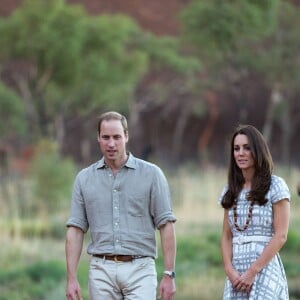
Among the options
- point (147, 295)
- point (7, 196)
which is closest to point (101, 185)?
point (147, 295)

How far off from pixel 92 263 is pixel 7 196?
13.0 m

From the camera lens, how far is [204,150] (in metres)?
36.0

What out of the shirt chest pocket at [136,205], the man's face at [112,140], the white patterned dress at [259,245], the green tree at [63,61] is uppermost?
the green tree at [63,61]

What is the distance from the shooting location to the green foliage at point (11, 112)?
24797mm

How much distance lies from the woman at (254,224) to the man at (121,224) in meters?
0.28

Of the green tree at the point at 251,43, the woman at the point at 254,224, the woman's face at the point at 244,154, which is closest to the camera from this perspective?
the woman at the point at 254,224

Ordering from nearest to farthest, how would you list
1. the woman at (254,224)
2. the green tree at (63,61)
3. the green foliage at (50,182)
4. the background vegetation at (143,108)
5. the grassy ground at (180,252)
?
Answer: 1. the woman at (254,224)
2. the grassy ground at (180,252)
3. the background vegetation at (143,108)
4. the green foliage at (50,182)
5. the green tree at (63,61)

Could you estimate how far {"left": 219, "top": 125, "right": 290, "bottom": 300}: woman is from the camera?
4941mm

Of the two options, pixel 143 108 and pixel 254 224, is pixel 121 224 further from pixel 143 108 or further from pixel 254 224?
pixel 143 108

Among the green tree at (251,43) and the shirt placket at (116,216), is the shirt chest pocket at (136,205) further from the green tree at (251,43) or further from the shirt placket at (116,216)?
the green tree at (251,43)

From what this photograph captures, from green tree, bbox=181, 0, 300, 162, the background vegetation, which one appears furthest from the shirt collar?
green tree, bbox=181, 0, 300, 162

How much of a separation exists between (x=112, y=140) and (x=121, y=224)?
0.40 metres

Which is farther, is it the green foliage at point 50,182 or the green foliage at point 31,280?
the green foliage at point 50,182

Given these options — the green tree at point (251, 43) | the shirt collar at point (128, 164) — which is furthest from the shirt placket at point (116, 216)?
the green tree at point (251, 43)
